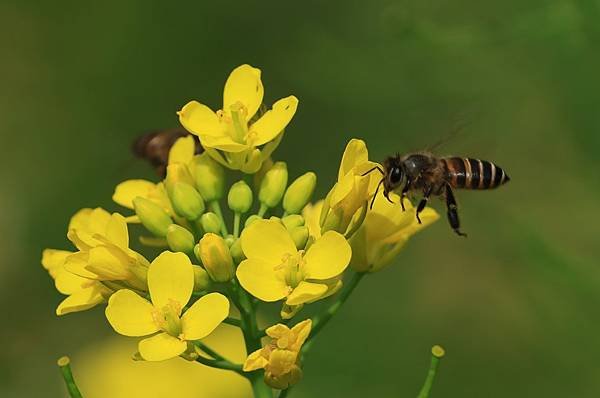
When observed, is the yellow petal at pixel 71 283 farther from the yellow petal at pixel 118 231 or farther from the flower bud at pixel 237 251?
the flower bud at pixel 237 251

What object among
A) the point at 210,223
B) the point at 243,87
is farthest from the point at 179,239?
the point at 243,87

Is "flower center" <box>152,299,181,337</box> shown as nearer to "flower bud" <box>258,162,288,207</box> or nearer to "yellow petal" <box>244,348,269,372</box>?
"yellow petal" <box>244,348,269,372</box>

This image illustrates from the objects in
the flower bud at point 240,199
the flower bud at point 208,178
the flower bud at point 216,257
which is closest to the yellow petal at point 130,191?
the flower bud at point 208,178

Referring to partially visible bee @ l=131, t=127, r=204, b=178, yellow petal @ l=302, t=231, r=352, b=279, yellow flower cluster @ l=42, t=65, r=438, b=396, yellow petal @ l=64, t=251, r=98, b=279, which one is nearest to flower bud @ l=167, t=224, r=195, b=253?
yellow flower cluster @ l=42, t=65, r=438, b=396

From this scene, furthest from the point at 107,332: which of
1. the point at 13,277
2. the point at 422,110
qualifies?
the point at 422,110

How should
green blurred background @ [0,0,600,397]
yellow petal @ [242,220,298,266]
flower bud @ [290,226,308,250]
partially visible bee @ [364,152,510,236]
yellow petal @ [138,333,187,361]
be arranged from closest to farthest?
yellow petal @ [138,333,187,361] < yellow petal @ [242,220,298,266] < flower bud @ [290,226,308,250] < partially visible bee @ [364,152,510,236] < green blurred background @ [0,0,600,397]

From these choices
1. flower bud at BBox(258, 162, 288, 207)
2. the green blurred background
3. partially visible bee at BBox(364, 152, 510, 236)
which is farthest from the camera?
the green blurred background

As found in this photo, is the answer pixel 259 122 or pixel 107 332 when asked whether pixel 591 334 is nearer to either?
pixel 259 122
